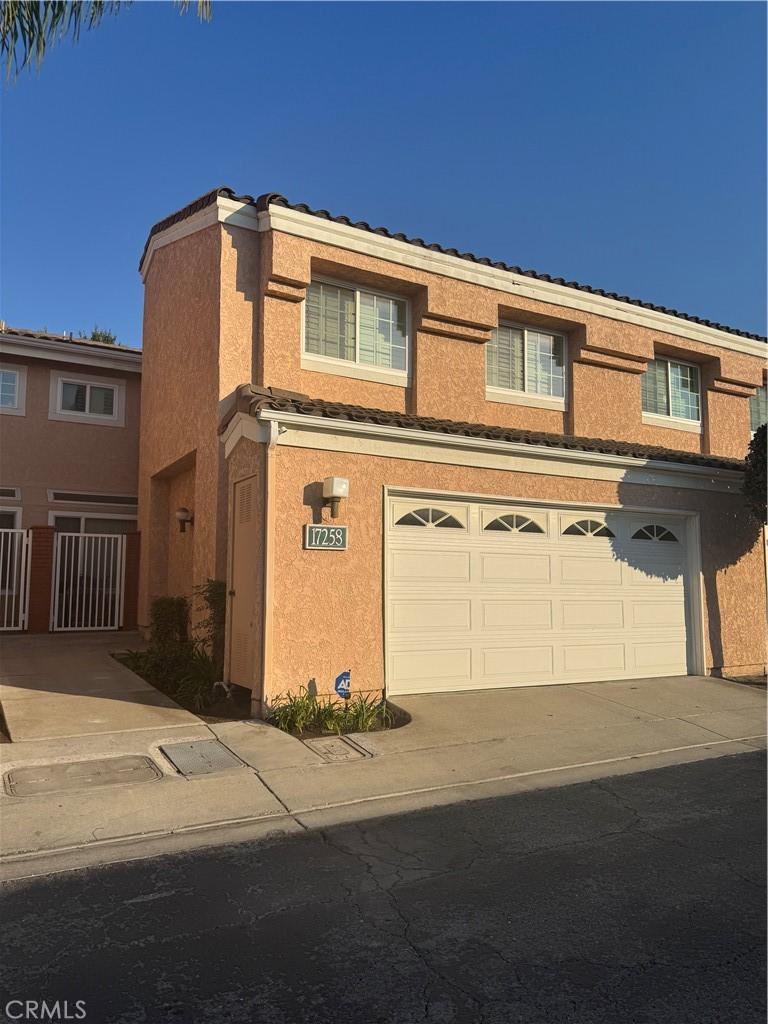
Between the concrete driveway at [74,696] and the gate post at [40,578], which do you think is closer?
the concrete driveway at [74,696]

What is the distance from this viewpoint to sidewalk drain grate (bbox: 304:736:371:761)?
6664 mm

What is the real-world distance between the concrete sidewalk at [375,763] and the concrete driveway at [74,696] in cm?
36

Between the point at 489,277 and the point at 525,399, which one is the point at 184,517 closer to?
the point at 525,399

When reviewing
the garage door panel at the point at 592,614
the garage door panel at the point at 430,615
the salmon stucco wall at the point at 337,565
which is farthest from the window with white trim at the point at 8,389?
the garage door panel at the point at 592,614

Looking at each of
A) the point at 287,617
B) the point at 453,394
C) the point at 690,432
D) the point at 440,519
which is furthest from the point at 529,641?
the point at 690,432

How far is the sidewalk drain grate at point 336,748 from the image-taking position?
6.66m

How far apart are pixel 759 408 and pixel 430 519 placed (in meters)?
11.3

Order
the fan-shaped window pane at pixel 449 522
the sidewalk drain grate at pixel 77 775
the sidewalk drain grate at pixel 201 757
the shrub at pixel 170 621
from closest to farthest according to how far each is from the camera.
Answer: the sidewalk drain grate at pixel 77 775, the sidewalk drain grate at pixel 201 757, the fan-shaped window pane at pixel 449 522, the shrub at pixel 170 621

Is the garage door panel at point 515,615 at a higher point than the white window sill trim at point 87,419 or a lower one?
lower

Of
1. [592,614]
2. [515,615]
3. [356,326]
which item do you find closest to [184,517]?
[356,326]

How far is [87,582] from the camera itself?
14.4 meters

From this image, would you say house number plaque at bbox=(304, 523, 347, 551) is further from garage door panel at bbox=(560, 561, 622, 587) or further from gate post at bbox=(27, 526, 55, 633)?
gate post at bbox=(27, 526, 55, 633)

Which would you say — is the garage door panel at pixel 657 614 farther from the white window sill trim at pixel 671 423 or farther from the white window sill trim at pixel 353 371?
the white window sill trim at pixel 353 371

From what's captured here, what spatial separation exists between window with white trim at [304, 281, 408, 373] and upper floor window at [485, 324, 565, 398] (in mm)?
1755
